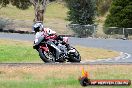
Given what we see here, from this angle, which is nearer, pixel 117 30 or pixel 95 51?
pixel 95 51

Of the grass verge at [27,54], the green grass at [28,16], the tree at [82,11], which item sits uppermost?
the tree at [82,11]

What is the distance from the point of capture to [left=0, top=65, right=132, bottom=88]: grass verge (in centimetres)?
1168

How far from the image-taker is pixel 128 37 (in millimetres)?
A: 49156

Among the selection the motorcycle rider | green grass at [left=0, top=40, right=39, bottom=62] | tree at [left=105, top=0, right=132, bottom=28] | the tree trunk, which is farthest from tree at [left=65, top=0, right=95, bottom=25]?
the motorcycle rider

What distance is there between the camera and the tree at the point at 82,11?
5825 cm

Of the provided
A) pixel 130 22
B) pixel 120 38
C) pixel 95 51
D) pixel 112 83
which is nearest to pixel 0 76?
pixel 112 83

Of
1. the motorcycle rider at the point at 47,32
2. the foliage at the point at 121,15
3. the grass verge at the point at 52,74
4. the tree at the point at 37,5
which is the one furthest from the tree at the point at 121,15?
the grass verge at the point at 52,74

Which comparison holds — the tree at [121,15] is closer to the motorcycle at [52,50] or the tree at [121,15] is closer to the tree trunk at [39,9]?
the tree trunk at [39,9]

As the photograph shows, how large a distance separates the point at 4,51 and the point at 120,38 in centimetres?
1992

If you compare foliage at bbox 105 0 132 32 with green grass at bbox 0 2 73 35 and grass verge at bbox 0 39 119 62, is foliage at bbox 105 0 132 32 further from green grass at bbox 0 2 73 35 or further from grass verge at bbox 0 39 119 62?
grass verge at bbox 0 39 119 62

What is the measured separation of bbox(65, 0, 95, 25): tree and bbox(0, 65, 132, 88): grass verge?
41918 mm

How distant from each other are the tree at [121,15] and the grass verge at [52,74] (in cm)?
3784

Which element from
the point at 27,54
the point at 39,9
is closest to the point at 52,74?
the point at 27,54

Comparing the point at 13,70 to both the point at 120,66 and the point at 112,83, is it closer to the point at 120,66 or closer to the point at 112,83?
the point at 120,66
